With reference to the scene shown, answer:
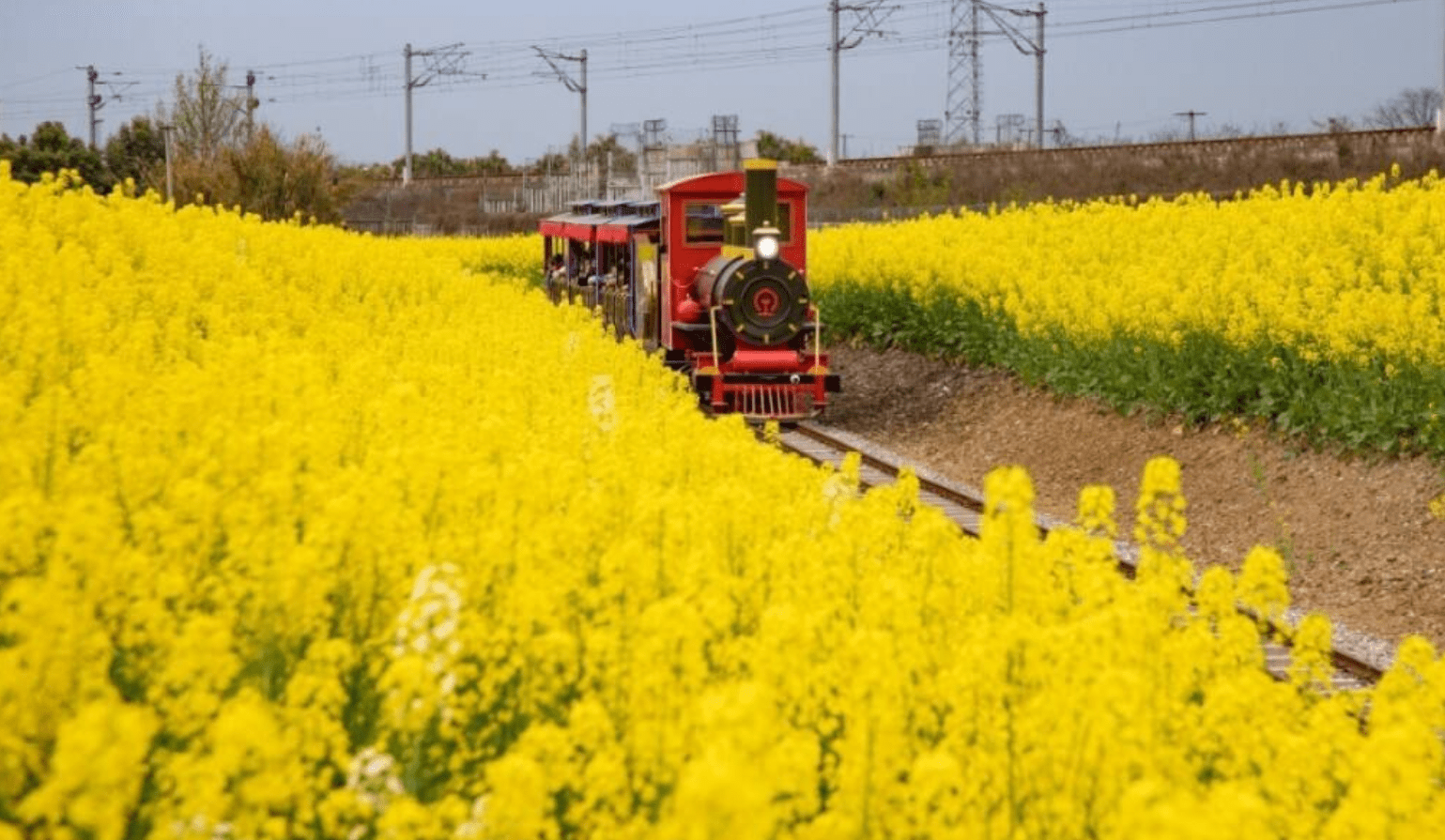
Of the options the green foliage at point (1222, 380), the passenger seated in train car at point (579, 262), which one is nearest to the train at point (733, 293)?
the green foliage at point (1222, 380)

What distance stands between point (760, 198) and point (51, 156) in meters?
34.4

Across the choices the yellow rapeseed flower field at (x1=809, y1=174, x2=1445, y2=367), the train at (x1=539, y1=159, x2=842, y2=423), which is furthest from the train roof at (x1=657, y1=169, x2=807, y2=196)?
the yellow rapeseed flower field at (x1=809, y1=174, x2=1445, y2=367)

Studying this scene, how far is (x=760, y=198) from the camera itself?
21.8 meters

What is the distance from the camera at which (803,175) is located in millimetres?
54719

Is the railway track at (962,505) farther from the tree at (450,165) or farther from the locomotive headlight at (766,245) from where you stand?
the tree at (450,165)

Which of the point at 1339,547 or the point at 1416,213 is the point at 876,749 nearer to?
the point at 1339,547

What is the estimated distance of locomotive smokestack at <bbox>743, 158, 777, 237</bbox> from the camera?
21641 millimetres

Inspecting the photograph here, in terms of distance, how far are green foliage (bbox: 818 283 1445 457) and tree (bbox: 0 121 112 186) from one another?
33.3 m

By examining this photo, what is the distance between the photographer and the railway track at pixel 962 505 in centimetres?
1033

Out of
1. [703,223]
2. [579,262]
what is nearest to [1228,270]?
[703,223]

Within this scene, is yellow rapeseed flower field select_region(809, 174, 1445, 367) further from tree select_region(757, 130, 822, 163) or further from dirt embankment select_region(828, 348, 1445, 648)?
tree select_region(757, 130, 822, 163)

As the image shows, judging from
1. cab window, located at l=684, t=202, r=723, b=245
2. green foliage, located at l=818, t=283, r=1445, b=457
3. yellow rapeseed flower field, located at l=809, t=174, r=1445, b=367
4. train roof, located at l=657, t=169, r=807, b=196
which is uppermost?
train roof, located at l=657, t=169, r=807, b=196

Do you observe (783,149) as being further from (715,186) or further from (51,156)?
(715,186)

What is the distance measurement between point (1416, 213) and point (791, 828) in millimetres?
14004
